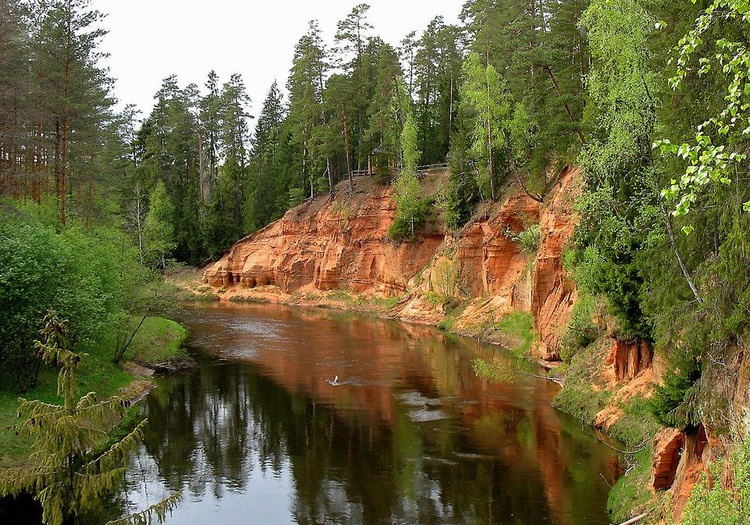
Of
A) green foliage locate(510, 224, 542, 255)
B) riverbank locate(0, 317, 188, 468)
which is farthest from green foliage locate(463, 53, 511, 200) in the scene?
riverbank locate(0, 317, 188, 468)

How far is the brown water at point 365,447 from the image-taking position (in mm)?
17375

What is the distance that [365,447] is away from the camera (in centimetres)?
2214

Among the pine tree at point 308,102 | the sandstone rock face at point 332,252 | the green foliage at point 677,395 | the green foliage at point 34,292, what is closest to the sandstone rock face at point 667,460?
the green foliage at point 677,395

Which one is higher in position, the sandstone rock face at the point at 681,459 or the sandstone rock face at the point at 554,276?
the sandstone rock face at the point at 554,276

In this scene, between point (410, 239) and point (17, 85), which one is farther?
point (410, 239)

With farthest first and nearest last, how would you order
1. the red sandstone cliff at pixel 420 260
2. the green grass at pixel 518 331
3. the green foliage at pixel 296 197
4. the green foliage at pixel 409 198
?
1. the green foliage at pixel 296 197
2. the green foliage at pixel 409 198
3. the green grass at pixel 518 331
4. the red sandstone cliff at pixel 420 260

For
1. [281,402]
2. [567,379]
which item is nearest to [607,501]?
[567,379]

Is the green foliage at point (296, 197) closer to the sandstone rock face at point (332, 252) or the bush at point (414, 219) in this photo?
the sandstone rock face at point (332, 252)

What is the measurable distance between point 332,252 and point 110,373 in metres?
37.9

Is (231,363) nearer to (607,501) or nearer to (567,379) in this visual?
(567,379)

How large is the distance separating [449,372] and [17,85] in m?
23.9

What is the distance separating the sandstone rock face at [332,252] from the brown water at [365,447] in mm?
23221

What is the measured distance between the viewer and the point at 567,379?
27375mm

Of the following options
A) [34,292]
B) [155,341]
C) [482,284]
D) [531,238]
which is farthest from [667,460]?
[482,284]
